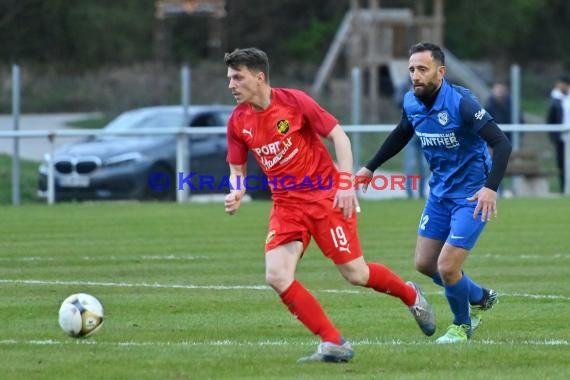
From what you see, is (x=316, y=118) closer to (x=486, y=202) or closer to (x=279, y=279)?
(x=279, y=279)

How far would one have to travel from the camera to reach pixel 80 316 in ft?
27.3

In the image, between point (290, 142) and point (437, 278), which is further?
point (437, 278)

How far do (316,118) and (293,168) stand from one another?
12.4 inches

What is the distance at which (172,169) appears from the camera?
2262 cm

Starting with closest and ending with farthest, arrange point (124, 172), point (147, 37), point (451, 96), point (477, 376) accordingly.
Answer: point (477, 376)
point (451, 96)
point (124, 172)
point (147, 37)

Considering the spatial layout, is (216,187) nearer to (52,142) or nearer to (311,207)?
(52,142)

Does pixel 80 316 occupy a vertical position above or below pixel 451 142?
below

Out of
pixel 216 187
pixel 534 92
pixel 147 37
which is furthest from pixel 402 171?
pixel 147 37

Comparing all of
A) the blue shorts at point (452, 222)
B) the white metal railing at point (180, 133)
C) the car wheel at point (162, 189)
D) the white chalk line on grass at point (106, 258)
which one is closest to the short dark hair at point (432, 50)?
the blue shorts at point (452, 222)

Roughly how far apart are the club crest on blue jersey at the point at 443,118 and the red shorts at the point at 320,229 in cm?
102

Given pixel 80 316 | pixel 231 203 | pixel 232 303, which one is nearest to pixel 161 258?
pixel 232 303

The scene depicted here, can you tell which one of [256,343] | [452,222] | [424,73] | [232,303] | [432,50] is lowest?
[232,303]

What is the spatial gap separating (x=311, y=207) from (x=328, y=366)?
3.21 feet

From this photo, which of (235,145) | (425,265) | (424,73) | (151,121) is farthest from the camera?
(151,121)
